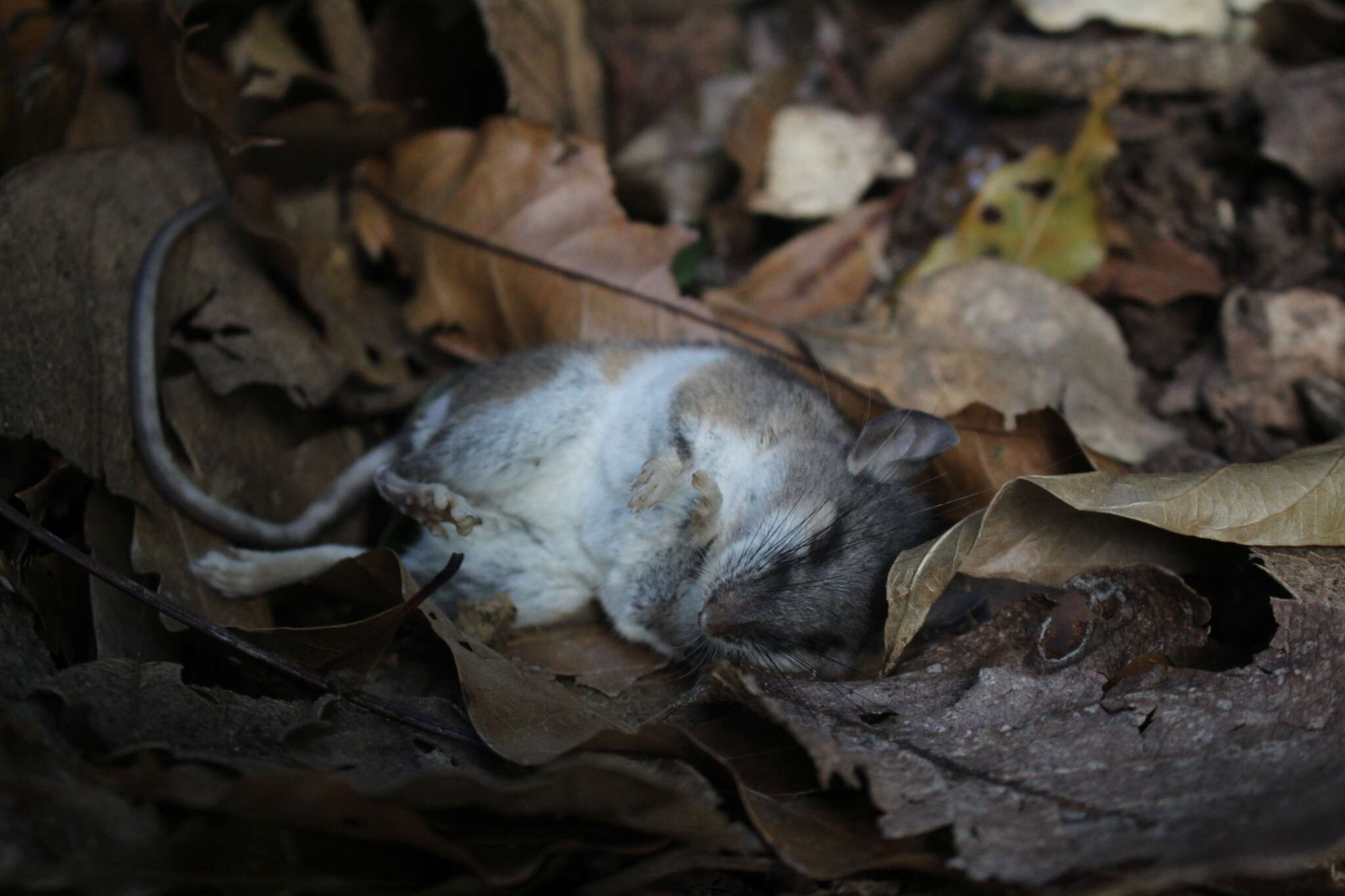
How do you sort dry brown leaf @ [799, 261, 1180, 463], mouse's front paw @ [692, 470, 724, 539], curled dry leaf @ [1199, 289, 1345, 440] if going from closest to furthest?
mouse's front paw @ [692, 470, 724, 539]
dry brown leaf @ [799, 261, 1180, 463]
curled dry leaf @ [1199, 289, 1345, 440]

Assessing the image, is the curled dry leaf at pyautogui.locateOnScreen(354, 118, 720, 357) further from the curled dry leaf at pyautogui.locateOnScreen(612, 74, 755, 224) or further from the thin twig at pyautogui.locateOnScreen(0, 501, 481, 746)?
the thin twig at pyautogui.locateOnScreen(0, 501, 481, 746)

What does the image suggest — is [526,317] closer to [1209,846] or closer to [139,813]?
[139,813]

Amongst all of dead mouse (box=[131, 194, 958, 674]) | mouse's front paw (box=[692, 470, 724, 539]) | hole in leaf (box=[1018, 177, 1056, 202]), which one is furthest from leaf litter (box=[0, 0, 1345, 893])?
mouse's front paw (box=[692, 470, 724, 539])

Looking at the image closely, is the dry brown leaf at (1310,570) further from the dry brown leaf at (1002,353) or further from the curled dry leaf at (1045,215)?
the curled dry leaf at (1045,215)

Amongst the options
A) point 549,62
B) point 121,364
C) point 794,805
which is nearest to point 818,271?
point 549,62

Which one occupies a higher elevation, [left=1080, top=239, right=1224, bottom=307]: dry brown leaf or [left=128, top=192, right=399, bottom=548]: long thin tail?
[left=128, top=192, right=399, bottom=548]: long thin tail
